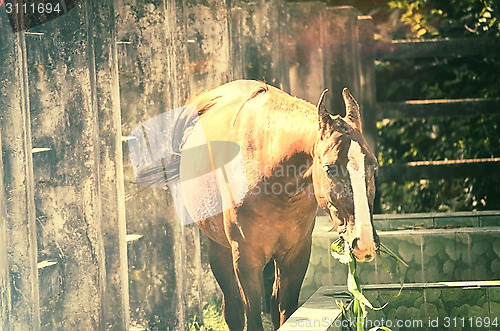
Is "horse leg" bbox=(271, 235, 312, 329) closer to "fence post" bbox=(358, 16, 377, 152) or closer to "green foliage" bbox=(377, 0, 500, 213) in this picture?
"fence post" bbox=(358, 16, 377, 152)

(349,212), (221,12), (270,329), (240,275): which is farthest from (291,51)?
(349,212)

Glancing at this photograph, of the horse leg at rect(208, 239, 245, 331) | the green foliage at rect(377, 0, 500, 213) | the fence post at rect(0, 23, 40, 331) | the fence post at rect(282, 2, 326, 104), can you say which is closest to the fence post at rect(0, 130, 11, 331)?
the fence post at rect(0, 23, 40, 331)

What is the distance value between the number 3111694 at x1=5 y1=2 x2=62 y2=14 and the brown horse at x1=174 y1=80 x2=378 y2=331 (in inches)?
31.6

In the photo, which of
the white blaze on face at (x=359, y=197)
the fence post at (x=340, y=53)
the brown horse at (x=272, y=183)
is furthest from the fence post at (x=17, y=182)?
the fence post at (x=340, y=53)

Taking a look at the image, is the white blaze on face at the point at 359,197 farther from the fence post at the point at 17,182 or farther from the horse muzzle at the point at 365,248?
the fence post at the point at 17,182

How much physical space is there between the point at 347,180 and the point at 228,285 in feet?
4.76

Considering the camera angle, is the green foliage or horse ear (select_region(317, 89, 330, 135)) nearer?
horse ear (select_region(317, 89, 330, 135))

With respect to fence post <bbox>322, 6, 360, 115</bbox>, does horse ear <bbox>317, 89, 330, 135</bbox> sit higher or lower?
higher

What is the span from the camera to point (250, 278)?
4410 mm

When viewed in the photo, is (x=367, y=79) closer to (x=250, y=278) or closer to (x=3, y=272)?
(x=250, y=278)

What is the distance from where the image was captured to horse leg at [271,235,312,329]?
4.47 meters

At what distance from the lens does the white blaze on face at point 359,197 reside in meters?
3.68

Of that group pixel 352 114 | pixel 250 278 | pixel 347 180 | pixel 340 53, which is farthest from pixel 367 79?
pixel 347 180

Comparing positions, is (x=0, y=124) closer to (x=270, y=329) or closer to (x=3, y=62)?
(x=3, y=62)
